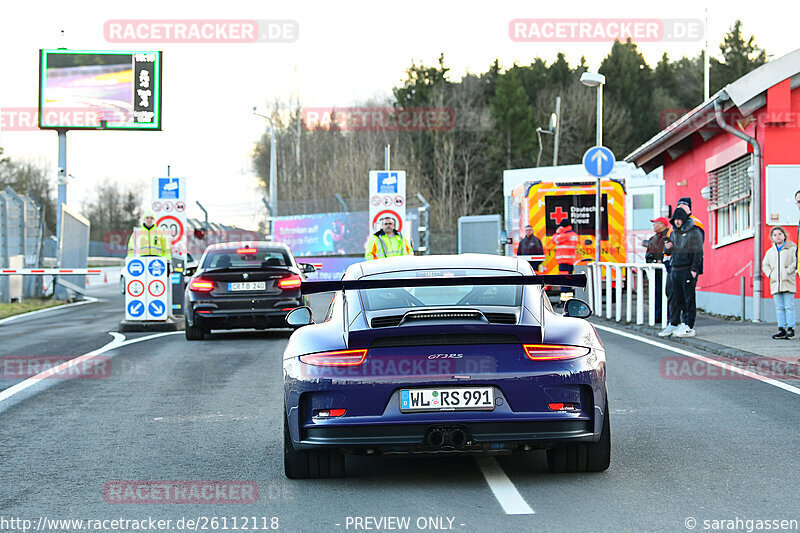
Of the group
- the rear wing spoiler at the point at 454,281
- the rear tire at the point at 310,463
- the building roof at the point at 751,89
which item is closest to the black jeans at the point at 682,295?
the building roof at the point at 751,89

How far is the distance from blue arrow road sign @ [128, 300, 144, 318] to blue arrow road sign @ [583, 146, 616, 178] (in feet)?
30.9

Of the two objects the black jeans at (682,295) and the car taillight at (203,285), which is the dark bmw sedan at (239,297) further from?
the black jeans at (682,295)

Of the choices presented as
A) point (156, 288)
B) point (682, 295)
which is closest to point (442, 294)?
point (682, 295)

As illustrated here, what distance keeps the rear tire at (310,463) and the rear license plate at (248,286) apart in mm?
9980

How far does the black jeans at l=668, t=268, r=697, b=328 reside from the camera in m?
16.0

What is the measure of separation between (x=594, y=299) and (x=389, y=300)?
17.2 metres

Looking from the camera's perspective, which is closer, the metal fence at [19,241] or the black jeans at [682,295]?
the black jeans at [682,295]

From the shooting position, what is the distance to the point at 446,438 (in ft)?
19.4

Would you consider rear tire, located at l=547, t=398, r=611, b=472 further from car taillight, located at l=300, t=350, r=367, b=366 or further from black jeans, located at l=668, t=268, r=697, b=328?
black jeans, located at l=668, t=268, r=697, b=328

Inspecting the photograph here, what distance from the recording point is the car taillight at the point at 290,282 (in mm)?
16422

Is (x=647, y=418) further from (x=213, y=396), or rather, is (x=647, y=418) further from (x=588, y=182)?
(x=588, y=182)

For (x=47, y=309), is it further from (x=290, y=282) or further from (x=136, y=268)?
(x=290, y=282)

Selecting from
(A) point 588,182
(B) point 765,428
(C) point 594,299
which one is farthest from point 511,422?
(A) point 588,182

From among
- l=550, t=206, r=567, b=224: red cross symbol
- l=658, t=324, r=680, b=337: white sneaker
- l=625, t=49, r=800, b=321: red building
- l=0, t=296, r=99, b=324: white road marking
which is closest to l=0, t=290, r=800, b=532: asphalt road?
l=658, t=324, r=680, b=337: white sneaker
